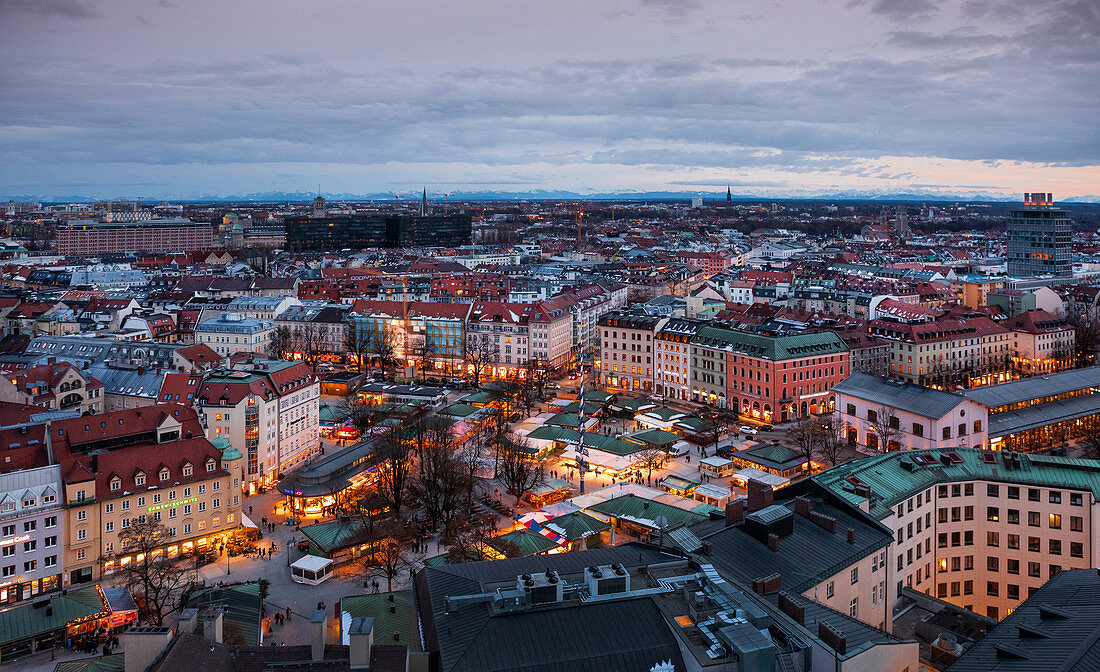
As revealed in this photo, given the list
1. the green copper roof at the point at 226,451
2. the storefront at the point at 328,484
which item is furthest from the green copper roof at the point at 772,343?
the green copper roof at the point at 226,451

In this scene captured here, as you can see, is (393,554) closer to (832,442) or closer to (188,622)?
(188,622)

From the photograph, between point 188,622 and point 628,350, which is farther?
point 628,350

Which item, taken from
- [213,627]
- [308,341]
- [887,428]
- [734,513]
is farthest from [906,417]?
[308,341]

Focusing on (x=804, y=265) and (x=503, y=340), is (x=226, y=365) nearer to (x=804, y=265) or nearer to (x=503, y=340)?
(x=503, y=340)

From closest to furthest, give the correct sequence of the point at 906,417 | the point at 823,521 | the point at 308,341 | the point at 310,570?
the point at 823,521 < the point at 310,570 < the point at 906,417 < the point at 308,341

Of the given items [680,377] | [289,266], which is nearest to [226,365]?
[680,377]

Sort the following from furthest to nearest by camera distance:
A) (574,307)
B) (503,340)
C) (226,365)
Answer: (574,307)
(503,340)
(226,365)

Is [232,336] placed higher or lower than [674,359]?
higher
